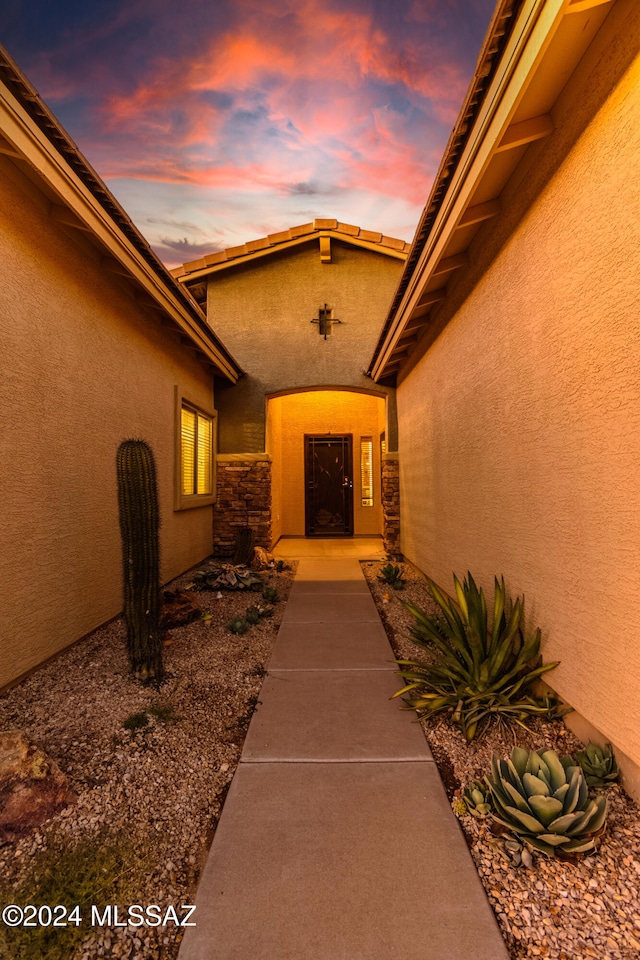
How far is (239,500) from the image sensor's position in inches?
309

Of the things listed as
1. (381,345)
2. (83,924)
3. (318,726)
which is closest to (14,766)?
(83,924)

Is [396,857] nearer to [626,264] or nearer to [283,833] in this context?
[283,833]

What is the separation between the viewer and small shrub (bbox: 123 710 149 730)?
244 cm

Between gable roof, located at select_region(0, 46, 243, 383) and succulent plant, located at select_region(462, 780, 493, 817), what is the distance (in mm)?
4326

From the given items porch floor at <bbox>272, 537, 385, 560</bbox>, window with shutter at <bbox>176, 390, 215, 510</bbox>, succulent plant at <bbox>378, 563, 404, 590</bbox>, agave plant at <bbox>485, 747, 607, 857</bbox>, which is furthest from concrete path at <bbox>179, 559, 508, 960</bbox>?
porch floor at <bbox>272, 537, 385, 560</bbox>

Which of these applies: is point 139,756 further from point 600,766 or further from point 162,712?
point 600,766

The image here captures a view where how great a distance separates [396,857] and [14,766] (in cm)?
172

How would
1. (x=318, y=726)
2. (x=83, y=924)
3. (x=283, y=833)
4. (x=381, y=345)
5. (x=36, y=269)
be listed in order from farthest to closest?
1. (x=381, y=345)
2. (x=36, y=269)
3. (x=318, y=726)
4. (x=283, y=833)
5. (x=83, y=924)

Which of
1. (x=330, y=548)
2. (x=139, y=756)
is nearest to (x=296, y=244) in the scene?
(x=330, y=548)

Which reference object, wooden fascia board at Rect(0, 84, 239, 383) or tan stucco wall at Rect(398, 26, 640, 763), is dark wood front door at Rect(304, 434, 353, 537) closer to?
wooden fascia board at Rect(0, 84, 239, 383)

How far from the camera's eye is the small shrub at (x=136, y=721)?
2.44 meters

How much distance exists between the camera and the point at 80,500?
3658 millimetres

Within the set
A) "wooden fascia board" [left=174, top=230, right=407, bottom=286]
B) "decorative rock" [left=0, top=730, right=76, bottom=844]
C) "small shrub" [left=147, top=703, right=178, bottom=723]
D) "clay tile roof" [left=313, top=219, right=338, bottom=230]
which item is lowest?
"small shrub" [left=147, top=703, right=178, bottom=723]

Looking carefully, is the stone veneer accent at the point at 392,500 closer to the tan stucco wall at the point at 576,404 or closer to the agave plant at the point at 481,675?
the tan stucco wall at the point at 576,404
